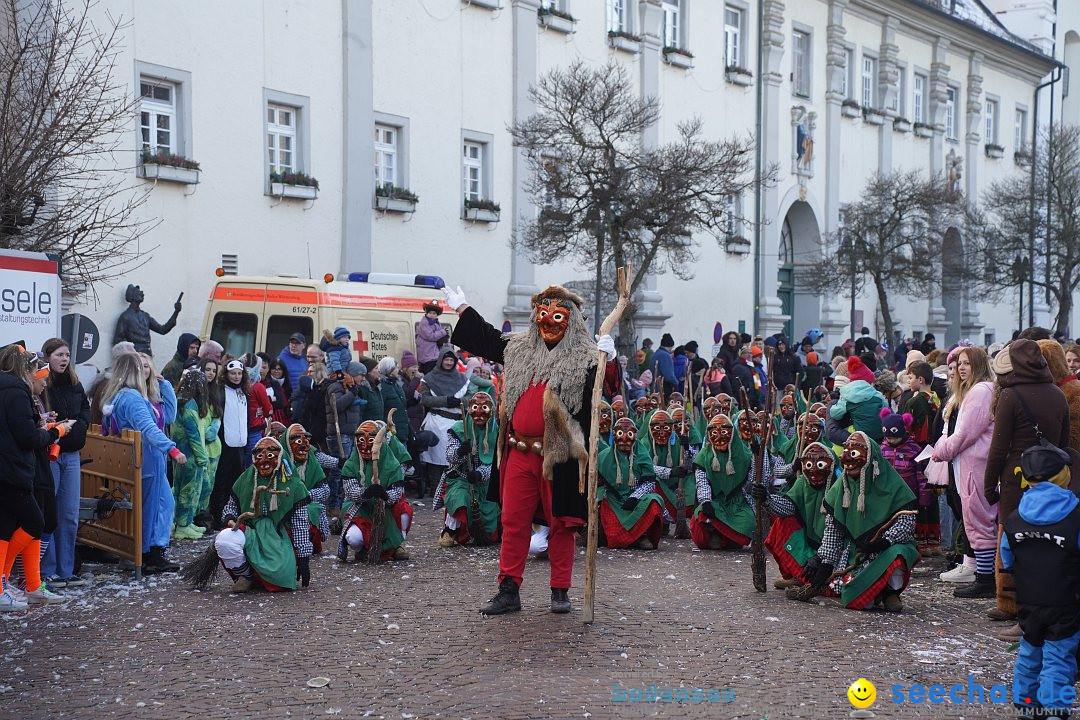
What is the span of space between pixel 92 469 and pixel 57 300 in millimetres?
1334

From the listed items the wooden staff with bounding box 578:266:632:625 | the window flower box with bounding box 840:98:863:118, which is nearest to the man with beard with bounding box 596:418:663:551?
the wooden staff with bounding box 578:266:632:625

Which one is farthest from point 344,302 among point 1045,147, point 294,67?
point 1045,147

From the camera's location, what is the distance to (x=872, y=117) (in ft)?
116

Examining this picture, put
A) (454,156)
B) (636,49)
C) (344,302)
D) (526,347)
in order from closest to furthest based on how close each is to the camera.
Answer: (526,347) < (344,302) < (454,156) < (636,49)

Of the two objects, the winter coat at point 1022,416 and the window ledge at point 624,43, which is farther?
the window ledge at point 624,43

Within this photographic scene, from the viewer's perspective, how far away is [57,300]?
10.2 metres

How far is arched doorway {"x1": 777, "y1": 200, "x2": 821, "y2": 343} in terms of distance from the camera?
33656mm

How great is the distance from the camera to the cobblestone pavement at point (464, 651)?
633 centimetres

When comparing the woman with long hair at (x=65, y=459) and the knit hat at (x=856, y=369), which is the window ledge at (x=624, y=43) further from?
the woman with long hair at (x=65, y=459)

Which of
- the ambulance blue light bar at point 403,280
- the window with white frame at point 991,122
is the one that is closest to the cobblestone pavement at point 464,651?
the ambulance blue light bar at point 403,280

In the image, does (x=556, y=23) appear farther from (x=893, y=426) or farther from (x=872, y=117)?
(x=893, y=426)

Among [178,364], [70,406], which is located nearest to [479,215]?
[178,364]

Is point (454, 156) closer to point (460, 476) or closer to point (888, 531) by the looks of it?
point (460, 476)

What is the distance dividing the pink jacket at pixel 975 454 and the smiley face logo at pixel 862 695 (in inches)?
125
